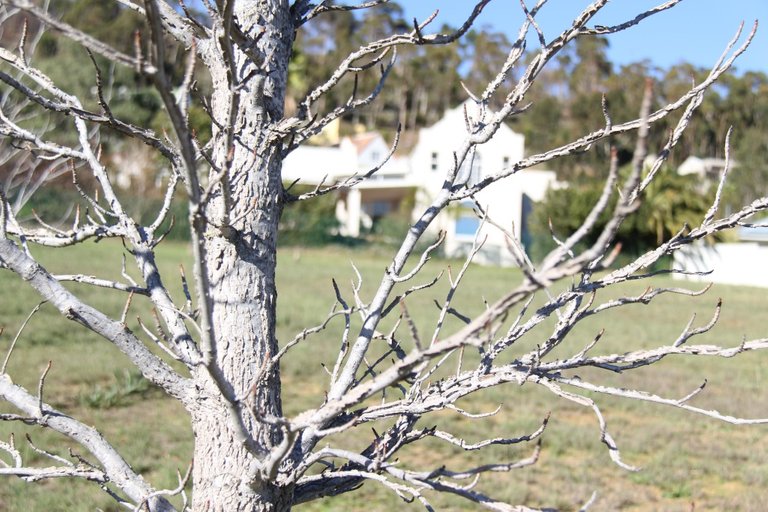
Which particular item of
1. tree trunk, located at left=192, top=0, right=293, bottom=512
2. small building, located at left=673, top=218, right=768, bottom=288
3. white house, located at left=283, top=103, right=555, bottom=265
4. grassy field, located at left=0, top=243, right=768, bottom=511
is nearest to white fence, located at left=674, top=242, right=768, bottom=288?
small building, located at left=673, top=218, right=768, bottom=288

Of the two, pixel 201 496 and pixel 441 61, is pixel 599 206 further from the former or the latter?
pixel 441 61

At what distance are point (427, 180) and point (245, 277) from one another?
40.6 metres

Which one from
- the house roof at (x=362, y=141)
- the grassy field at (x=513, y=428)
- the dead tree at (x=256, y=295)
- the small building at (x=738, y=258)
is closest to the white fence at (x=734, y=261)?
the small building at (x=738, y=258)

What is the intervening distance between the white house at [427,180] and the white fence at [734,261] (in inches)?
309

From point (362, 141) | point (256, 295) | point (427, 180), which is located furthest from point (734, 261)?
point (256, 295)

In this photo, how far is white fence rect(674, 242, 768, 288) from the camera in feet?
116

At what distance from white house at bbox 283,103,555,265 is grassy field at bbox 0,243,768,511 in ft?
75.3

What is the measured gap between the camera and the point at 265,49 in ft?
6.85

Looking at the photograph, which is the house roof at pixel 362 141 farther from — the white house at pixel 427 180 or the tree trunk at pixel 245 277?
the tree trunk at pixel 245 277

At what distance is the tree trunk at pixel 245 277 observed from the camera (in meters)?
1.98

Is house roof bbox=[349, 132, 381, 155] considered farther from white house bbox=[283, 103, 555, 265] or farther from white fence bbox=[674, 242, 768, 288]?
white fence bbox=[674, 242, 768, 288]

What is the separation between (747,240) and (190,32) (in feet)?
128

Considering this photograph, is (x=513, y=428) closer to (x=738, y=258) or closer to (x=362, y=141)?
(x=738, y=258)

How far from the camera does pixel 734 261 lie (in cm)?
3616
